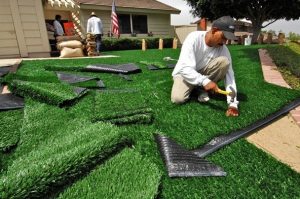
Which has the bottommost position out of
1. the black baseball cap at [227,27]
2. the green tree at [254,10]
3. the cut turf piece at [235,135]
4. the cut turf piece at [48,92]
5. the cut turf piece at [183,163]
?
the cut turf piece at [235,135]

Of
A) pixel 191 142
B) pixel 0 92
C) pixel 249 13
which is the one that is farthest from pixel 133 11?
pixel 191 142

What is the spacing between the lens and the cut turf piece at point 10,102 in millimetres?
2975

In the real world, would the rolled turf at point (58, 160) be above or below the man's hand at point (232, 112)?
above

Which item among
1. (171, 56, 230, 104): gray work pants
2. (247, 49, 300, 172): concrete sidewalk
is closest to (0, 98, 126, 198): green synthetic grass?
(171, 56, 230, 104): gray work pants

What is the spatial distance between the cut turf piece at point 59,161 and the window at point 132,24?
15862 millimetres

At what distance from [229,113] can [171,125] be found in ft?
2.72

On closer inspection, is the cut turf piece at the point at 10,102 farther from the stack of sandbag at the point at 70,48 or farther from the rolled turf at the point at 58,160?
the stack of sandbag at the point at 70,48

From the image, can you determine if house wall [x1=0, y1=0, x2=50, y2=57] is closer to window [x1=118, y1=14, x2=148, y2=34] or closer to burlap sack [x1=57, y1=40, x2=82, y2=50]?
burlap sack [x1=57, y1=40, x2=82, y2=50]

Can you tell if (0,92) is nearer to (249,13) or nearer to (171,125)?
(171,125)

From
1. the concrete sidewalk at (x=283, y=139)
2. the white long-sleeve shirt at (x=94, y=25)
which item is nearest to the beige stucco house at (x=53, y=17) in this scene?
the white long-sleeve shirt at (x=94, y=25)

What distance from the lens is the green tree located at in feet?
59.4

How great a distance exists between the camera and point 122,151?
81.1 inches

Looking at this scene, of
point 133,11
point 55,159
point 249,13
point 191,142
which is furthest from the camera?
point 249,13

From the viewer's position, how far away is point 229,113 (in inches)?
121
